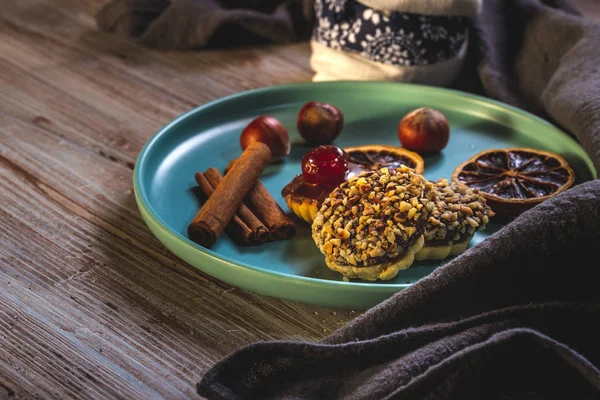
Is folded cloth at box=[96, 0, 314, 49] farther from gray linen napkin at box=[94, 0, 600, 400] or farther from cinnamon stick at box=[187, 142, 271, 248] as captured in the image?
gray linen napkin at box=[94, 0, 600, 400]

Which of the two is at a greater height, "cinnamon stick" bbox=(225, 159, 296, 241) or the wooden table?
"cinnamon stick" bbox=(225, 159, 296, 241)

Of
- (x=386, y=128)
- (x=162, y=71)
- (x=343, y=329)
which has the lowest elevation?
(x=162, y=71)

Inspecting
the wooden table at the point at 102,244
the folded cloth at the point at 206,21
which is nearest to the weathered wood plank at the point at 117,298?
the wooden table at the point at 102,244

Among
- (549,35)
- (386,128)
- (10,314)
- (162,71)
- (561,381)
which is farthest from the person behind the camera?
(162,71)

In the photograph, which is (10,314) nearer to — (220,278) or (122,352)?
(122,352)

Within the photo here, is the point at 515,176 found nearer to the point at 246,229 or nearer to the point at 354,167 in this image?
the point at 354,167

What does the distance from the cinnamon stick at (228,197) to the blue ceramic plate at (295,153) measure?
35 millimetres

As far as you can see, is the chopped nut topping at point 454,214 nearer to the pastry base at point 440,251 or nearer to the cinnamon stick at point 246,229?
the pastry base at point 440,251

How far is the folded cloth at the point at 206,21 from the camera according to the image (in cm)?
233

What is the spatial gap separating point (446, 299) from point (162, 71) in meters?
1.41

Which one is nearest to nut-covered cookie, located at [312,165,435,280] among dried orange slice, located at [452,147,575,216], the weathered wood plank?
the weathered wood plank

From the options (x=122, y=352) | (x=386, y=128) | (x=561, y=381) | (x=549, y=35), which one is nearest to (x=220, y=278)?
(x=122, y=352)

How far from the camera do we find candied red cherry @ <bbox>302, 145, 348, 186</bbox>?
1496 millimetres

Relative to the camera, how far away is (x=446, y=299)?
111 cm
